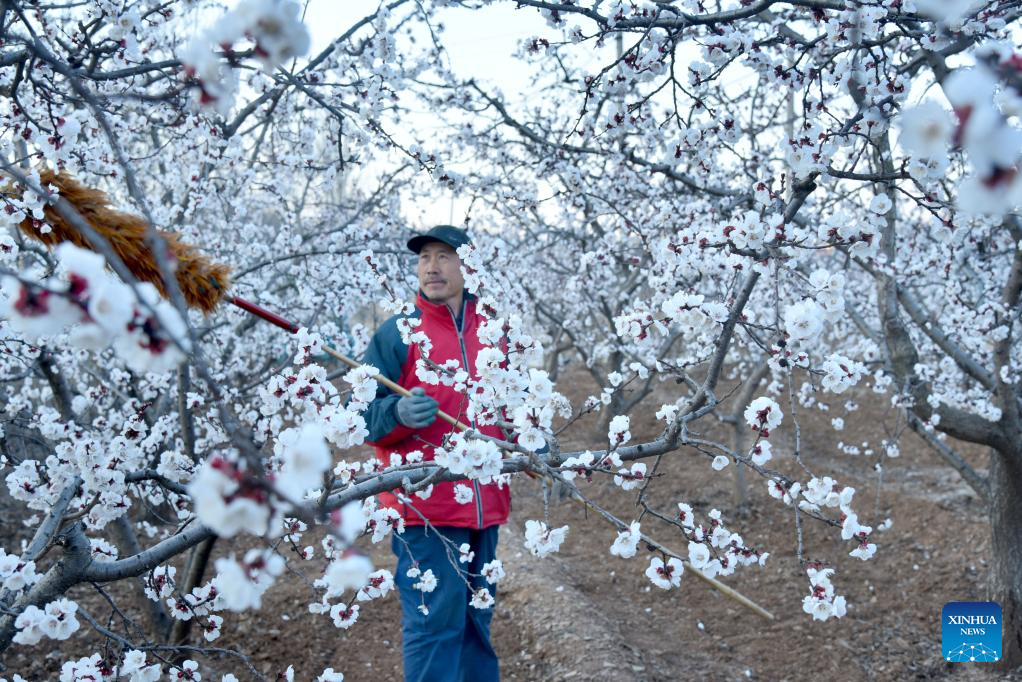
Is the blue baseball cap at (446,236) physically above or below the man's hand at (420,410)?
above

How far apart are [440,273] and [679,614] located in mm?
3097

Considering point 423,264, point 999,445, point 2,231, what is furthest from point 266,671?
point 999,445

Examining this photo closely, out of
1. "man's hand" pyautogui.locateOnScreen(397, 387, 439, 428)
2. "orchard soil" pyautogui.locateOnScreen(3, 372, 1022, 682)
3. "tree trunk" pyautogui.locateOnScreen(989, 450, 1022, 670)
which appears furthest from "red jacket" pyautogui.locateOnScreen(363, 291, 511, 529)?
"tree trunk" pyautogui.locateOnScreen(989, 450, 1022, 670)

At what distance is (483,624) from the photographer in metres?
3.12

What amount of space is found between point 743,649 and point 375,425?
2.93m

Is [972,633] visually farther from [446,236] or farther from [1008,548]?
[446,236]

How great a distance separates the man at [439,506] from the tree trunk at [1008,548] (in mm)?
2930

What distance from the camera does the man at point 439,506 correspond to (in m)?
2.85

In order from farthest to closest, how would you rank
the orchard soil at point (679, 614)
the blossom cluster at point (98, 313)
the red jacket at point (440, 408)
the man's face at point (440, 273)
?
the orchard soil at point (679, 614)
the man's face at point (440, 273)
the red jacket at point (440, 408)
the blossom cluster at point (98, 313)

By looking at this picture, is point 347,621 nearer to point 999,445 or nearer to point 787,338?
point 787,338

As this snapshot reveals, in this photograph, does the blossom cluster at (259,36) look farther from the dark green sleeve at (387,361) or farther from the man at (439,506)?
the dark green sleeve at (387,361)

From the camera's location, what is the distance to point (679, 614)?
4930 mm

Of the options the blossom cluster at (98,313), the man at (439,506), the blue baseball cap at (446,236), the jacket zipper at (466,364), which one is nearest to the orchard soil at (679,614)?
the man at (439,506)

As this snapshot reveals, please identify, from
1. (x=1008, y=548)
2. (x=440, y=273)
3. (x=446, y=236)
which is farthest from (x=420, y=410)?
(x=1008, y=548)
